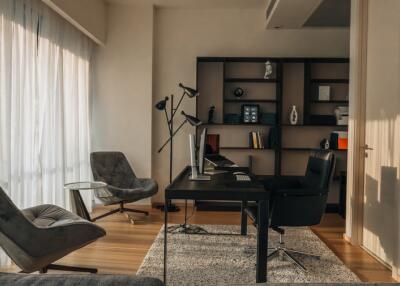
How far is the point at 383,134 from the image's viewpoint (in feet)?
10.5

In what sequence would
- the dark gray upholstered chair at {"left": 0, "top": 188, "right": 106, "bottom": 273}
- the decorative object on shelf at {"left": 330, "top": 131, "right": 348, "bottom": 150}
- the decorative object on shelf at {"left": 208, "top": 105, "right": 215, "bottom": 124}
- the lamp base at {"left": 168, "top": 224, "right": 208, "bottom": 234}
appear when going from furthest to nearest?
the decorative object on shelf at {"left": 208, "top": 105, "right": 215, "bottom": 124} < the decorative object on shelf at {"left": 330, "top": 131, "right": 348, "bottom": 150} < the lamp base at {"left": 168, "top": 224, "right": 208, "bottom": 234} < the dark gray upholstered chair at {"left": 0, "top": 188, "right": 106, "bottom": 273}

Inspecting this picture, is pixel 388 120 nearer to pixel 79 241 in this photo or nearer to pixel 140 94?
pixel 79 241

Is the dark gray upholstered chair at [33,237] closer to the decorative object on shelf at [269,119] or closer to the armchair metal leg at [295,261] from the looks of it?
the armchair metal leg at [295,261]

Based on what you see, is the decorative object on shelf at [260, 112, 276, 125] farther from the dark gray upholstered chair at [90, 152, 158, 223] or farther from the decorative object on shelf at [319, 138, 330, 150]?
the dark gray upholstered chair at [90, 152, 158, 223]

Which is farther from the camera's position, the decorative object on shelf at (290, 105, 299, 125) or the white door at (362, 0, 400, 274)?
the decorative object on shelf at (290, 105, 299, 125)

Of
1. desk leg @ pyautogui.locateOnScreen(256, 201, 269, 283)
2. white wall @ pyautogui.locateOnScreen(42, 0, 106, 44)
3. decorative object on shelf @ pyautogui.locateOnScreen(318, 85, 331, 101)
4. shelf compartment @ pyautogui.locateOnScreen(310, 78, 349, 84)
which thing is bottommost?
desk leg @ pyautogui.locateOnScreen(256, 201, 269, 283)

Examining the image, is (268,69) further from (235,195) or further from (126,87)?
(235,195)

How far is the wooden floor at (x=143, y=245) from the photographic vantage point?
2973 millimetres

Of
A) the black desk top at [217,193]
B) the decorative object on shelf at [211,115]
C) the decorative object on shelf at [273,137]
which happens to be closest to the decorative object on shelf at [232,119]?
the decorative object on shelf at [211,115]

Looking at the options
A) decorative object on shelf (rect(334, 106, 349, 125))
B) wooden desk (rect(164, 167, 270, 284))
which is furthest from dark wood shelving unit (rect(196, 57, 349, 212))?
wooden desk (rect(164, 167, 270, 284))

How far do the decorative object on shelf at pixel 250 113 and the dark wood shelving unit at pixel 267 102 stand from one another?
4.0 inches

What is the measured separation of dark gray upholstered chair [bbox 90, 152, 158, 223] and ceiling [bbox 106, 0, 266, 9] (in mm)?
2227

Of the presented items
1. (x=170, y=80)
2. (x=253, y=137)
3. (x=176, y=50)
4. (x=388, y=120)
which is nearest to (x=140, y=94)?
(x=170, y=80)

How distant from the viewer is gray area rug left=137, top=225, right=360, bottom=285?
2.72 m
